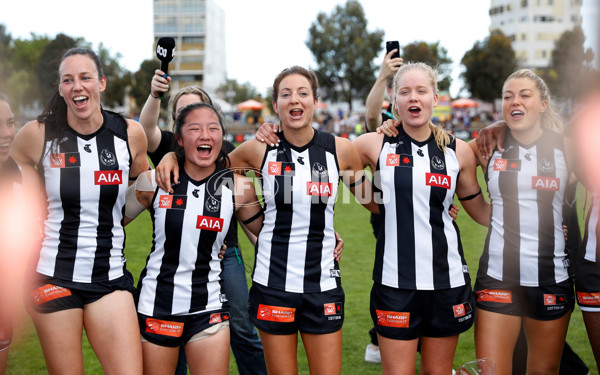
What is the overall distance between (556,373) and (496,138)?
160cm

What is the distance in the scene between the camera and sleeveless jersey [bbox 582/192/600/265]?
3482 mm

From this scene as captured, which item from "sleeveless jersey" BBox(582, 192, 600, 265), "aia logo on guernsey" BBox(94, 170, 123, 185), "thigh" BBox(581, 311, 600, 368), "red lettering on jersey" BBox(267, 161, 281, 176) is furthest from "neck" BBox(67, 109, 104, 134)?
"thigh" BBox(581, 311, 600, 368)

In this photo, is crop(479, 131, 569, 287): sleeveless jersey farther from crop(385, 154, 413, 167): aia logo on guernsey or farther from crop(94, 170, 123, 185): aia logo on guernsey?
crop(94, 170, 123, 185): aia logo on guernsey

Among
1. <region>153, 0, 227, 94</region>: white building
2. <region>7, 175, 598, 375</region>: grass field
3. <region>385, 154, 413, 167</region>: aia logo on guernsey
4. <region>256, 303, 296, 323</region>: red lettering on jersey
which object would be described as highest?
<region>153, 0, 227, 94</region>: white building

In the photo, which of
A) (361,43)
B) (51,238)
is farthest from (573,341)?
(361,43)

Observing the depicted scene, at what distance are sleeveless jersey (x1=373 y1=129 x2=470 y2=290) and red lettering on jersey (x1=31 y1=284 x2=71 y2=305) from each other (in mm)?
1910

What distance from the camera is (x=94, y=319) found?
314 cm

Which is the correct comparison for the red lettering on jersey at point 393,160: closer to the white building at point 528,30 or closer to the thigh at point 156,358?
the thigh at point 156,358

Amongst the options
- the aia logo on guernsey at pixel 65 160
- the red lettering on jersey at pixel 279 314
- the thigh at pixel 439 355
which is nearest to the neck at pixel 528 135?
the thigh at pixel 439 355

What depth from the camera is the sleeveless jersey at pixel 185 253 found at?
324cm

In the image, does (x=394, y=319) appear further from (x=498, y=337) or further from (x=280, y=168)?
(x=280, y=168)

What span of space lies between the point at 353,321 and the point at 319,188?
10.5 feet

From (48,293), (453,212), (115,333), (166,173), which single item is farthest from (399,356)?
(48,293)

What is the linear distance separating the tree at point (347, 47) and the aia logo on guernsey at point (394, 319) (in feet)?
108
